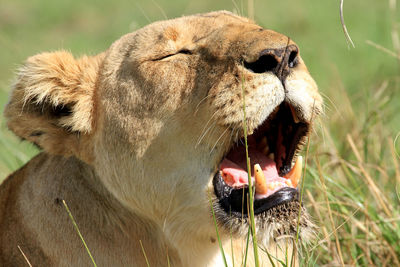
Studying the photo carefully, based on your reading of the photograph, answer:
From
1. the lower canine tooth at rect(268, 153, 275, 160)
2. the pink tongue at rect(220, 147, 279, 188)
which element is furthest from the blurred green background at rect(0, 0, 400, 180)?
the pink tongue at rect(220, 147, 279, 188)

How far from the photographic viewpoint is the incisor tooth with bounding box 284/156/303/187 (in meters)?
2.64

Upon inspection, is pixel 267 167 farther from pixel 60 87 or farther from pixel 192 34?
pixel 60 87

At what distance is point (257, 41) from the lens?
2.48m

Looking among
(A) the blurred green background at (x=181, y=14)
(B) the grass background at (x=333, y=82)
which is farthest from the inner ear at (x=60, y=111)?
(A) the blurred green background at (x=181, y=14)

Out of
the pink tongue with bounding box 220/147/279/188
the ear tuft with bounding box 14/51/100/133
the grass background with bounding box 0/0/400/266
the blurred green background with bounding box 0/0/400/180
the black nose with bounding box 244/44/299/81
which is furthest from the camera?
the blurred green background with bounding box 0/0/400/180

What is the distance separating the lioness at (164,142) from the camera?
2.51m

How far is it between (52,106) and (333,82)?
7.32ft

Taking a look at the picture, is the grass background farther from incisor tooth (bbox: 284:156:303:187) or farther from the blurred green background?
incisor tooth (bbox: 284:156:303:187)

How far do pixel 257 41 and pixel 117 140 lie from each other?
2.11 ft

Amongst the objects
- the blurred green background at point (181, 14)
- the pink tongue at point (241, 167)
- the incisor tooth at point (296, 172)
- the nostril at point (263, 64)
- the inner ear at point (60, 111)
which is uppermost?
the nostril at point (263, 64)

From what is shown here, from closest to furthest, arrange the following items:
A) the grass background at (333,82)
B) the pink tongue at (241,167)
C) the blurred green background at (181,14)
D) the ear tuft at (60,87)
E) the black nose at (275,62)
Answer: the black nose at (275,62), the pink tongue at (241,167), the ear tuft at (60,87), the grass background at (333,82), the blurred green background at (181,14)

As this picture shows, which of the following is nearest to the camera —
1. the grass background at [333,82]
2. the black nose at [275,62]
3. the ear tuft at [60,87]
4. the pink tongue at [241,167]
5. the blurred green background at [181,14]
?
the black nose at [275,62]

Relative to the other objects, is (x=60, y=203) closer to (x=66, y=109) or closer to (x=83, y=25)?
(x=66, y=109)

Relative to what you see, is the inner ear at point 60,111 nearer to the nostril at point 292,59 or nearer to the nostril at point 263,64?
the nostril at point 263,64
